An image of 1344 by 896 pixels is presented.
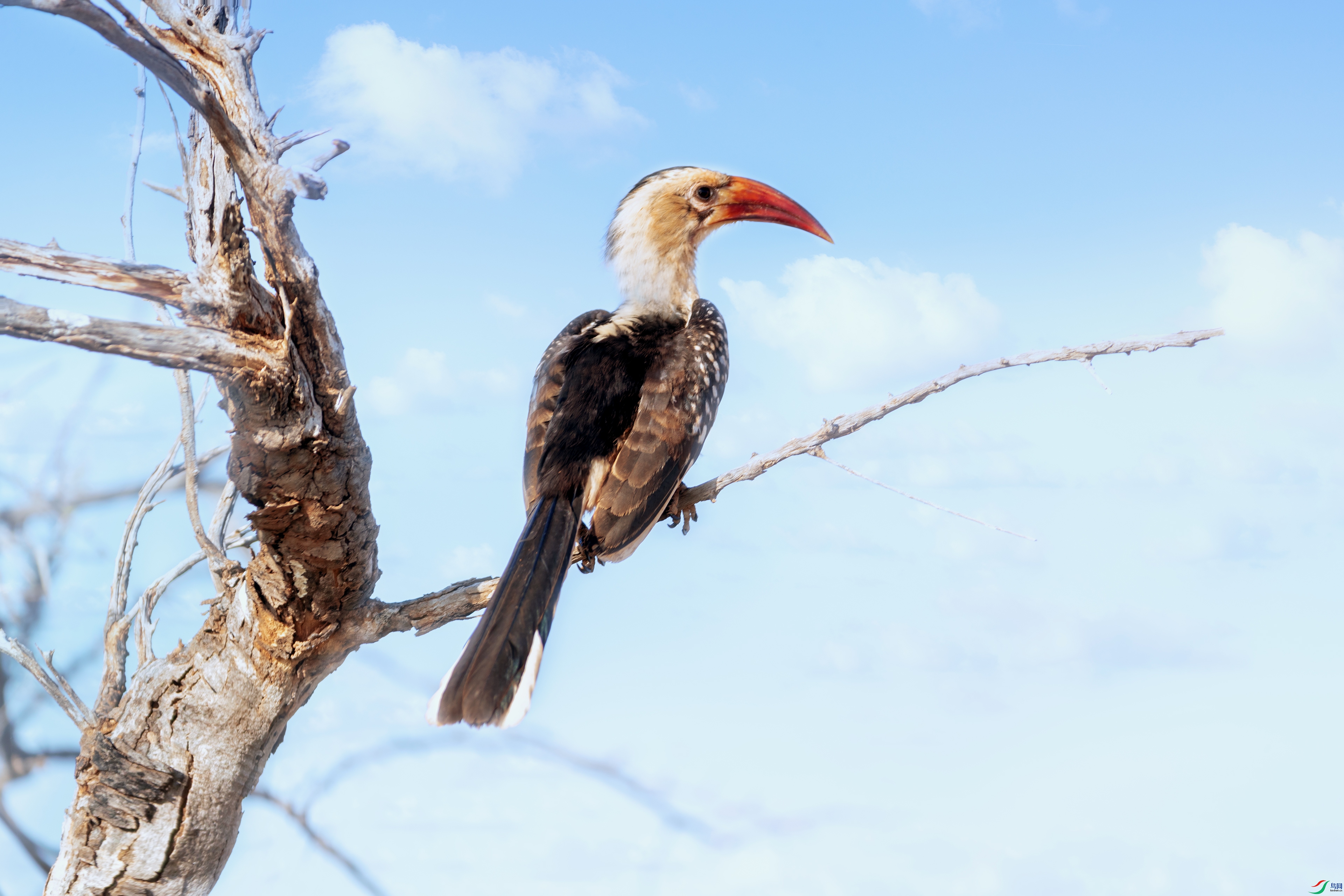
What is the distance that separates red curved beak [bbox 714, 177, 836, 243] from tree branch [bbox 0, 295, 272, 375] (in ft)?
10.3

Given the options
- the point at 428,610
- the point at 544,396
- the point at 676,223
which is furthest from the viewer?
the point at 676,223

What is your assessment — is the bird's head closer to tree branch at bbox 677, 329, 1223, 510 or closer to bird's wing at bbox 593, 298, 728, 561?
bird's wing at bbox 593, 298, 728, 561

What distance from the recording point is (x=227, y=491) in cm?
359

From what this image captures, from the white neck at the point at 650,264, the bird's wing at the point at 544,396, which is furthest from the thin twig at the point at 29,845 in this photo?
the white neck at the point at 650,264

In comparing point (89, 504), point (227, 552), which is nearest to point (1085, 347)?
point (227, 552)

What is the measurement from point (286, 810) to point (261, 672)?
2.77 feet

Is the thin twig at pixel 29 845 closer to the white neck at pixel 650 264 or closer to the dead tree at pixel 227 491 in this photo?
the dead tree at pixel 227 491

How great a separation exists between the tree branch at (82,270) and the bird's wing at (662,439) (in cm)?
168

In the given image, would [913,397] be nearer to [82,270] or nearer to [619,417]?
[619,417]

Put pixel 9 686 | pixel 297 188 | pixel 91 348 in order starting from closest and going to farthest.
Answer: pixel 91 348 → pixel 297 188 → pixel 9 686

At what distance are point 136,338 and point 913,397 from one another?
2.50m

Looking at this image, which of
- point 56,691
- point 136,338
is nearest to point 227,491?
point 56,691

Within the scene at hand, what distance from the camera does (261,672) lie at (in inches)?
127

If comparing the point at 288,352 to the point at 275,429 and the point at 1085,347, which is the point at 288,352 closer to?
the point at 275,429
